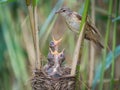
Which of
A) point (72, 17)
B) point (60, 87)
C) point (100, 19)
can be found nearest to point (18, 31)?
point (100, 19)

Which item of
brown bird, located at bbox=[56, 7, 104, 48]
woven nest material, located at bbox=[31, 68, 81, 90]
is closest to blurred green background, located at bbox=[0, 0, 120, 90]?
brown bird, located at bbox=[56, 7, 104, 48]

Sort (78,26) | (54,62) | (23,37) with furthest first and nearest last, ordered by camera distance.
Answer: (23,37), (78,26), (54,62)

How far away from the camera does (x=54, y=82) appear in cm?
172

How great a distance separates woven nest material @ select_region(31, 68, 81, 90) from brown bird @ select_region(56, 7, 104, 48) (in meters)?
0.38

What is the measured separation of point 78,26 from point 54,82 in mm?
569

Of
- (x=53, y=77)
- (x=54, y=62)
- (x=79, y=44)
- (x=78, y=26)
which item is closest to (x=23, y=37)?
(x=78, y=26)

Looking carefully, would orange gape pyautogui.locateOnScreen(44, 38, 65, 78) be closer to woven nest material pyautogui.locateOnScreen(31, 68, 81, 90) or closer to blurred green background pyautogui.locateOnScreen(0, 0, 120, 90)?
woven nest material pyautogui.locateOnScreen(31, 68, 81, 90)

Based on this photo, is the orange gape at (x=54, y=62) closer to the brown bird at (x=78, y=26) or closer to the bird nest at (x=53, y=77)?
the bird nest at (x=53, y=77)

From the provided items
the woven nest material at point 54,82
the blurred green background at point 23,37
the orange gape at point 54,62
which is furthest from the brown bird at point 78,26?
the blurred green background at point 23,37

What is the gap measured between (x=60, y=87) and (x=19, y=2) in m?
1.58

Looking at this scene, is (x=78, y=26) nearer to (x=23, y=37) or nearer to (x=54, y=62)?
(x=54, y=62)

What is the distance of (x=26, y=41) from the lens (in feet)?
10.5

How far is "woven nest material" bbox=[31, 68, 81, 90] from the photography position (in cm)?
171

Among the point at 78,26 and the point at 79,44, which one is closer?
the point at 79,44
